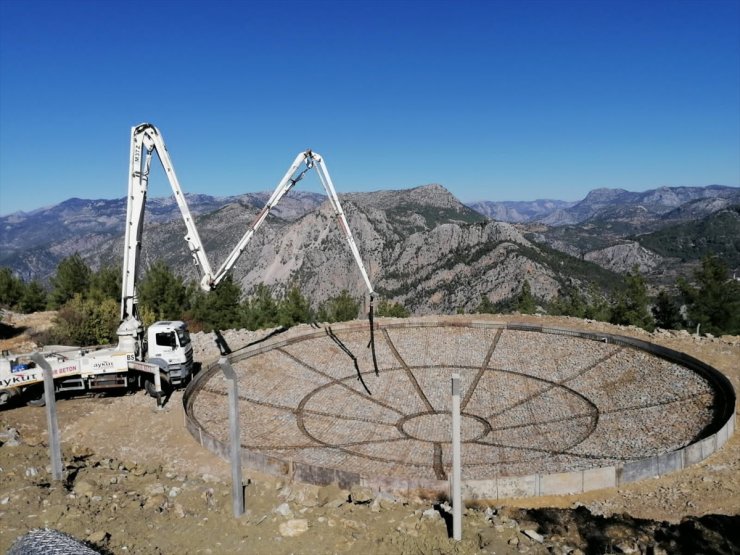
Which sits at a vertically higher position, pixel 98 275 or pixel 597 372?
pixel 98 275

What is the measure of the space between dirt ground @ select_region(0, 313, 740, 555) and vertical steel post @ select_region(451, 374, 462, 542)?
344 millimetres

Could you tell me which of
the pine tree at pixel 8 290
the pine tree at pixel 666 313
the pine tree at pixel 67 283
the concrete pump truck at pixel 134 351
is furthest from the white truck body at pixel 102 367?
the pine tree at pixel 666 313

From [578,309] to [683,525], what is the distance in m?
50.3

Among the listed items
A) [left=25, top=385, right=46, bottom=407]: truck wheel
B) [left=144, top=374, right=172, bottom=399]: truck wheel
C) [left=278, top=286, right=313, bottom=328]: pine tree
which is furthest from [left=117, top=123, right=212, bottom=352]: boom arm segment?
[left=278, top=286, right=313, bottom=328]: pine tree

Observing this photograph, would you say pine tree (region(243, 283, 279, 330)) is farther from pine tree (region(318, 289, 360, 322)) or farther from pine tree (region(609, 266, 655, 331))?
pine tree (region(609, 266, 655, 331))

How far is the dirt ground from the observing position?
36.3 feet

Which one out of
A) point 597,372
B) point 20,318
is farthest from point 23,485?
point 20,318

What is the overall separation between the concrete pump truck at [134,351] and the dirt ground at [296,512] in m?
4.67

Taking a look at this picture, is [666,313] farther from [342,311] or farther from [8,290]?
[8,290]

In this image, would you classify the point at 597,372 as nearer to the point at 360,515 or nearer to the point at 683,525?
the point at 683,525

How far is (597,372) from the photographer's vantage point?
1027 inches

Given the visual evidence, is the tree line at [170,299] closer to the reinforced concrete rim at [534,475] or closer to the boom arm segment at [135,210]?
the boom arm segment at [135,210]

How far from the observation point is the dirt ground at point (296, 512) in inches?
436

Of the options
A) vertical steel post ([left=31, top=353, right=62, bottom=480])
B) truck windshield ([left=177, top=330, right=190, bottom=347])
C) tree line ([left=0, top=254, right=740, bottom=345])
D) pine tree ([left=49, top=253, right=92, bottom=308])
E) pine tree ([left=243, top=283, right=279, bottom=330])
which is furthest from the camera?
pine tree ([left=49, top=253, right=92, bottom=308])
